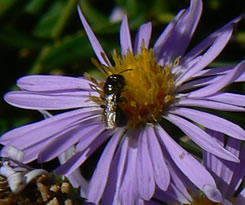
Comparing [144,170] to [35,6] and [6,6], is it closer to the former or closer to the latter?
[6,6]

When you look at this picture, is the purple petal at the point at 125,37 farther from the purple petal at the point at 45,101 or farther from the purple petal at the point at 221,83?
the purple petal at the point at 221,83

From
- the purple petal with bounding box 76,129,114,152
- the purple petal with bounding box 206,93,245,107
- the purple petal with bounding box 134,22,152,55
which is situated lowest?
the purple petal with bounding box 76,129,114,152

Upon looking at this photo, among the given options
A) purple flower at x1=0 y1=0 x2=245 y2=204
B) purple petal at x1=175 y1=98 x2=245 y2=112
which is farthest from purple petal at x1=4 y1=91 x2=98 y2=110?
purple petal at x1=175 y1=98 x2=245 y2=112

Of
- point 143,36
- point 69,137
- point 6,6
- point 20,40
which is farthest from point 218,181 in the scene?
point 6,6

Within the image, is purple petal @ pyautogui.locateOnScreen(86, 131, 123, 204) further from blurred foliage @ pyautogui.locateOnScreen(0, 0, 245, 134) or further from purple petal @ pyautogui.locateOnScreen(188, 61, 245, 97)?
blurred foliage @ pyautogui.locateOnScreen(0, 0, 245, 134)

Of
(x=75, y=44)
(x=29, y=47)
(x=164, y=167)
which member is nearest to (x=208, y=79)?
(x=164, y=167)
